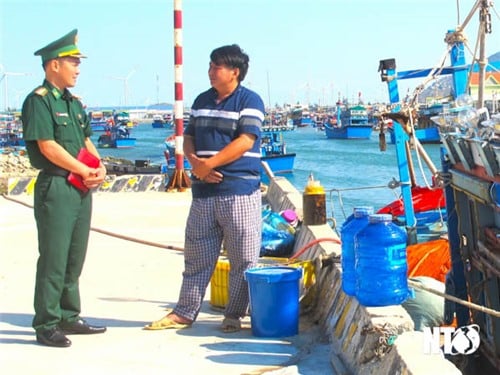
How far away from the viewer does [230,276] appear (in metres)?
5.70

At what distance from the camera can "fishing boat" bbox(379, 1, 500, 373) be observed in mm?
4988

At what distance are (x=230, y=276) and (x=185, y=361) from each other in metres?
0.94

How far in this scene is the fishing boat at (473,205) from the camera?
16.4 feet

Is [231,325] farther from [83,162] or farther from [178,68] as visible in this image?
[178,68]

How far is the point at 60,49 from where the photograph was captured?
521 centimetres

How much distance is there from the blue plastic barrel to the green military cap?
193 centimetres

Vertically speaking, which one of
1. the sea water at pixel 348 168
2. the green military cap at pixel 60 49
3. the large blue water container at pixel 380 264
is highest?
the green military cap at pixel 60 49

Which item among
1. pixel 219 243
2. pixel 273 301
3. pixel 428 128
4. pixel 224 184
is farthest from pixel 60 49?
pixel 428 128

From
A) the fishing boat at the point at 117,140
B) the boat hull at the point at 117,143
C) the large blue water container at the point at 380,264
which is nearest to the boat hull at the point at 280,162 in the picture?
the large blue water container at the point at 380,264

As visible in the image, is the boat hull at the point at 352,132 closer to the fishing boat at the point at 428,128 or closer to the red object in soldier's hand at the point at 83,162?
the fishing boat at the point at 428,128

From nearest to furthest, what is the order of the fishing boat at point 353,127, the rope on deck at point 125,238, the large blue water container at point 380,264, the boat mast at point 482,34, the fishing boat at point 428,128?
1. the large blue water container at point 380,264
2. the boat mast at point 482,34
3. the fishing boat at point 428,128
4. the rope on deck at point 125,238
5. the fishing boat at point 353,127

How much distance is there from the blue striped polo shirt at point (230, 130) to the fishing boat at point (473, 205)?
4.25 ft

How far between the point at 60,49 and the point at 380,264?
254 centimetres

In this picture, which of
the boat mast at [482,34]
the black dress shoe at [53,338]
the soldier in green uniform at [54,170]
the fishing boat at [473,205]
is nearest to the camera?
the fishing boat at [473,205]
